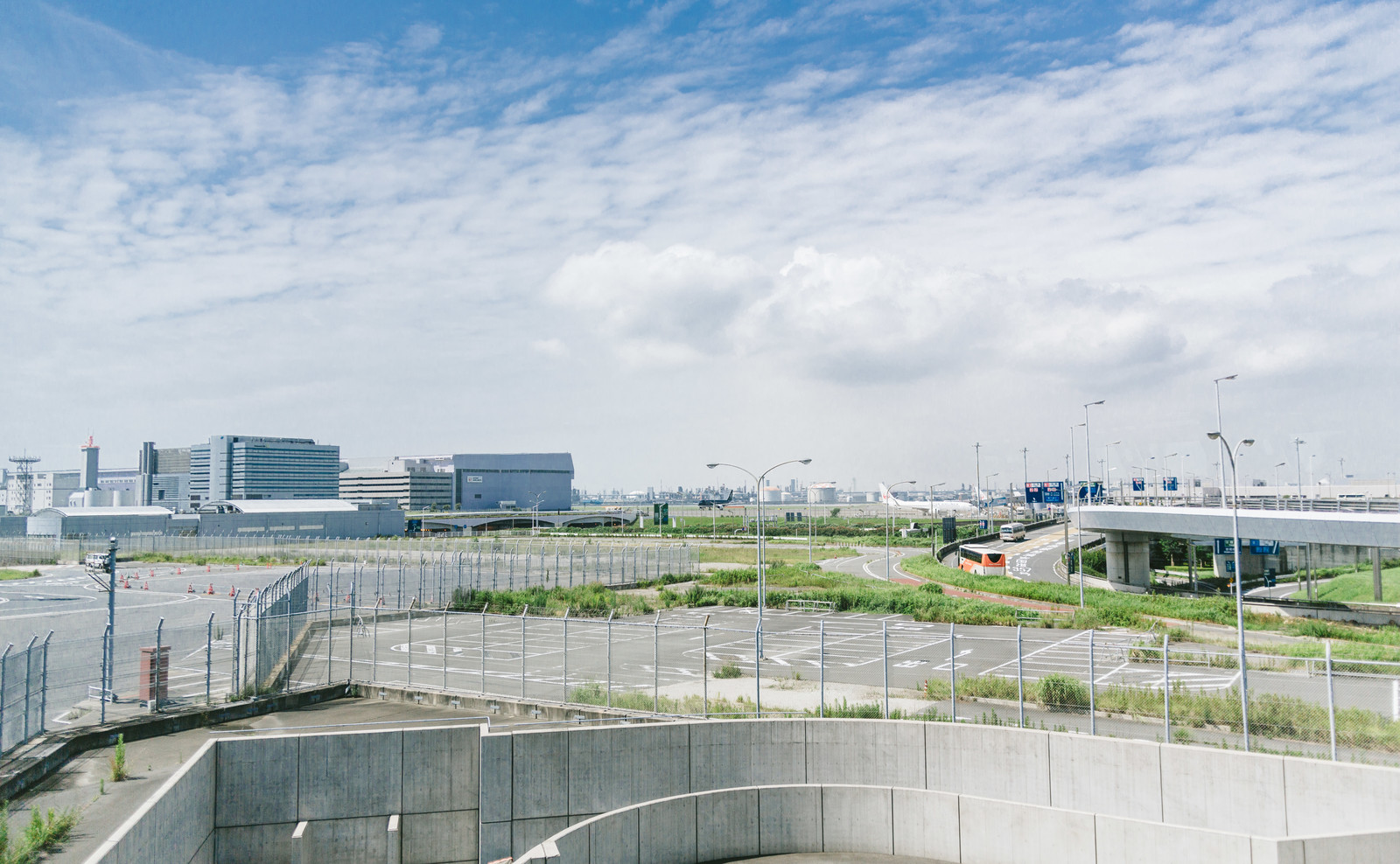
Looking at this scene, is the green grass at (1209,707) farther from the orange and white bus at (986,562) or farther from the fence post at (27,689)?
the orange and white bus at (986,562)

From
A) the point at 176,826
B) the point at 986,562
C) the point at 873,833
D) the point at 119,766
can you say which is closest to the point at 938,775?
the point at 873,833

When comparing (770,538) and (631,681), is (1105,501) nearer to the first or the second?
(770,538)

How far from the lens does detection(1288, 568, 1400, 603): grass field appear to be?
61250 millimetres

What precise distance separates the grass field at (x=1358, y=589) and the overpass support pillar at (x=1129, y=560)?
9.57 meters

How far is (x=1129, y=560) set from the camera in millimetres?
65938

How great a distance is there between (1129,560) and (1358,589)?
1544cm

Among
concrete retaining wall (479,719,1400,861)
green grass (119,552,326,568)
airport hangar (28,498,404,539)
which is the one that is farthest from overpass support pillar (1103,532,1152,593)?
airport hangar (28,498,404,539)

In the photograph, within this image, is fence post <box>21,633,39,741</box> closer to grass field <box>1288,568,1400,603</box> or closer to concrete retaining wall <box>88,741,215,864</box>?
concrete retaining wall <box>88,741,215,864</box>

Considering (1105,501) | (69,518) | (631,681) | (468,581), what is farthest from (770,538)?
(631,681)

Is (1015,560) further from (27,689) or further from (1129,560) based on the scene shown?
(27,689)

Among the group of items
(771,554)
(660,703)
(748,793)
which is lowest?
(771,554)

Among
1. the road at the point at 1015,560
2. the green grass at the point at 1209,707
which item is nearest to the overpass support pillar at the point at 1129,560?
the road at the point at 1015,560

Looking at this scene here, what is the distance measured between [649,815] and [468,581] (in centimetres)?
3406

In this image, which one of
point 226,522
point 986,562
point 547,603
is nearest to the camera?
point 547,603
